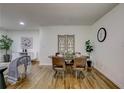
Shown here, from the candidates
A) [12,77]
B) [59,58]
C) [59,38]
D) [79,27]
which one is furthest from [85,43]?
[12,77]

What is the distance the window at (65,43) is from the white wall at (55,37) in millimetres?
182

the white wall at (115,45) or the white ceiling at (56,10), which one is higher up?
the white ceiling at (56,10)

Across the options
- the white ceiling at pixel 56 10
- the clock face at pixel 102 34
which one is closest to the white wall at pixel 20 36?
the white ceiling at pixel 56 10

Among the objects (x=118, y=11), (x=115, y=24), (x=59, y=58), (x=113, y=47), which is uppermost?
(x=118, y=11)

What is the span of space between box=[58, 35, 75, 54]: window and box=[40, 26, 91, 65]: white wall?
0.18 meters

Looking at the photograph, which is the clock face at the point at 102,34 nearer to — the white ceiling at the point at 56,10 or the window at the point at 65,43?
the white ceiling at the point at 56,10

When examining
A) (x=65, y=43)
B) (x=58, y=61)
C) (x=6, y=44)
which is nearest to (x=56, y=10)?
(x=58, y=61)

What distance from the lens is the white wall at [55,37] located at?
7629mm

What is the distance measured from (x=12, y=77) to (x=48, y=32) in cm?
418

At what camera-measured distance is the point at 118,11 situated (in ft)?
12.0

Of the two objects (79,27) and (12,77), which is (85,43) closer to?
(79,27)

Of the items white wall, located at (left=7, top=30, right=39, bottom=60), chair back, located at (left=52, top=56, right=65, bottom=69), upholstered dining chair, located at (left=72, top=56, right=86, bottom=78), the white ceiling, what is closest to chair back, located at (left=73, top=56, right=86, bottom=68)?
upholstered dining chair, located at (left=72, top=56, right=86, bottom=78)

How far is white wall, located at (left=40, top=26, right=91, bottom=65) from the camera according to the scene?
300 inches
